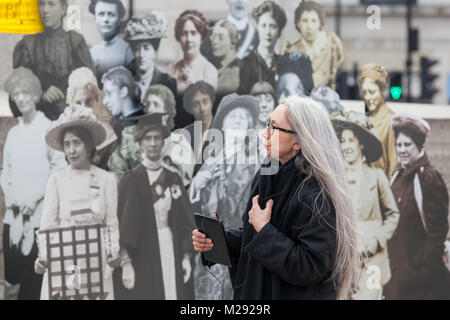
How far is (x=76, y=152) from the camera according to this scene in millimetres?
6195

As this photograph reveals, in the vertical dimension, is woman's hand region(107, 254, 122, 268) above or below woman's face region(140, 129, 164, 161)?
below

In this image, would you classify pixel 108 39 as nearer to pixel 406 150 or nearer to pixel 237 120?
pixel 237 120

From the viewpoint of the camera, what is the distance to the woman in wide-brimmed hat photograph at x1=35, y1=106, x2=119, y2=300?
6.15 m

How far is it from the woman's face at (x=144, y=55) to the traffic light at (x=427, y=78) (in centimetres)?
260

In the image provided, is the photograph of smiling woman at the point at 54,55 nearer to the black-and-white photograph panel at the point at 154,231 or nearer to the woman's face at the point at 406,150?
the black-and-white photograph panel at the point at 154,231

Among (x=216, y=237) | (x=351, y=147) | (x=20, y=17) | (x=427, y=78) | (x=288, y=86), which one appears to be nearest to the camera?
(x=216, y=237)

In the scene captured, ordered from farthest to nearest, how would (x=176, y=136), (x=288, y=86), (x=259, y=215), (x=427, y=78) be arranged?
1. (x=427, y=78)
2. (x=288, y=86)
3. (x=176, y=136)
4. (x=259, y=215)

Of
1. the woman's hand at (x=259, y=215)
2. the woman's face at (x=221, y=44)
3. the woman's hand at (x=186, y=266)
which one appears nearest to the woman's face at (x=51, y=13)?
the woman's face at (x=221, y=44)

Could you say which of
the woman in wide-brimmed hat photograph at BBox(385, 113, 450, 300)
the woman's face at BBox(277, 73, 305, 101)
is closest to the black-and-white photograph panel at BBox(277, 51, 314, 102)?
the woman's face at BBox(277, 73, 305, 101)

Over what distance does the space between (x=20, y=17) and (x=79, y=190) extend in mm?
1661

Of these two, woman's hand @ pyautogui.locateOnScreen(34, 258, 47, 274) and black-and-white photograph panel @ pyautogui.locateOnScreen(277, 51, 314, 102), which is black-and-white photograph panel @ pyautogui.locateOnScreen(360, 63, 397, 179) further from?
woman's hand @ pyautogui.locateOnScreen(34, 258, 47, 274)

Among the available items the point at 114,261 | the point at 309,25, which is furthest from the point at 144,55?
the point at 114,261

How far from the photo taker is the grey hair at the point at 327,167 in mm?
3039

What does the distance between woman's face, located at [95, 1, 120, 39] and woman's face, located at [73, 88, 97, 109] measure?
534 mm
